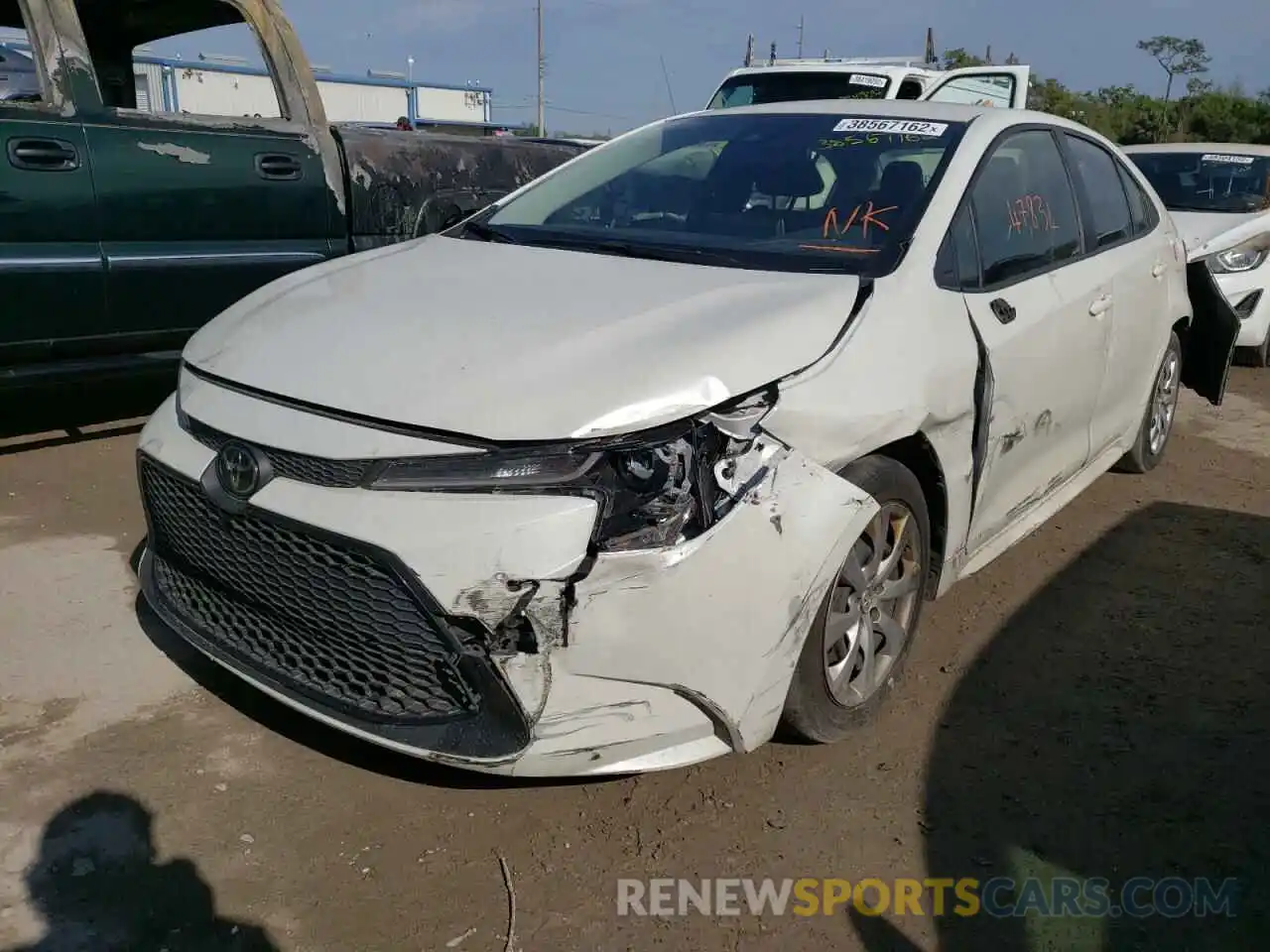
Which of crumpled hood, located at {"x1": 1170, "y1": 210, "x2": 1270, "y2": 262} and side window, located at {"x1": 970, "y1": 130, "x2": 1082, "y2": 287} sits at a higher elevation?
side window, located at {"x1": 970, "y1": 130, "x2": 1082, "y2": 287}

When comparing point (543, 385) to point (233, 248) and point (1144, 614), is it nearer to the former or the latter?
point (1144, 614)

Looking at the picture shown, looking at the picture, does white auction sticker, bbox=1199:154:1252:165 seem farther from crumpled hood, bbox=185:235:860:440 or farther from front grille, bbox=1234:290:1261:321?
crumpled hood, bbox=185:235:860:440

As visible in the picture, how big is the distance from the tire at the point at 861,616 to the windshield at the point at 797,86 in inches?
303

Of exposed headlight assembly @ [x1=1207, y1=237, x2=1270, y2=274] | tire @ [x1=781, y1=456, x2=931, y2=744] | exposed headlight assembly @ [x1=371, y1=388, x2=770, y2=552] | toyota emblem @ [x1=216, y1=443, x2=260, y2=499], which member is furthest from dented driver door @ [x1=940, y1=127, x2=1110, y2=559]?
exposed headlight assembly @ [x1=1207, y1=237, x2=1270, y2=274]

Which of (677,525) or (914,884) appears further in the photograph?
(914,884)

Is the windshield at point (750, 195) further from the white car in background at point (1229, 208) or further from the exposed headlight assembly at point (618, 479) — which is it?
the white car in background at point (1229, 208)

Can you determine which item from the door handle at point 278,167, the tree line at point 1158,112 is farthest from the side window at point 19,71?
the tree line at point 1158,112

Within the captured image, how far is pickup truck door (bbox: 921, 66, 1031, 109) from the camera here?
1064 cm

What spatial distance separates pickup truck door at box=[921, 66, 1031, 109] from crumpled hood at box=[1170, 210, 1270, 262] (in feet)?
10.4

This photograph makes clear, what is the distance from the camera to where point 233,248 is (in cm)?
473

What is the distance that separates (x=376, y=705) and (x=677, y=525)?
0.78m

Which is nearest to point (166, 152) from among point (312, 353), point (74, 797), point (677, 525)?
point (312, 353)

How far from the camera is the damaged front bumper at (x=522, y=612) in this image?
2.15m

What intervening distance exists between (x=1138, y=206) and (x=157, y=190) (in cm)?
404
